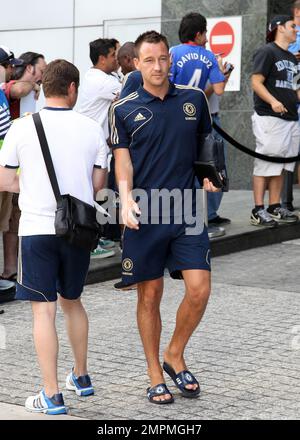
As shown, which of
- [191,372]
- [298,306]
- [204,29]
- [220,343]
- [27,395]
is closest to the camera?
[27,395]

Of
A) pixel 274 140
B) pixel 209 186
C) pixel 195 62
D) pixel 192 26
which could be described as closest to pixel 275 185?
pixel 274 140

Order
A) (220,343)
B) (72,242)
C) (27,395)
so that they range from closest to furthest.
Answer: (72,242) → (27,395) → (220,343)

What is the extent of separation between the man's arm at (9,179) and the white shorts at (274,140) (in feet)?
18.0

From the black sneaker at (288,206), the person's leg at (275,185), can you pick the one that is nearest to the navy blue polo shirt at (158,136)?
the person's leg at (275,185)

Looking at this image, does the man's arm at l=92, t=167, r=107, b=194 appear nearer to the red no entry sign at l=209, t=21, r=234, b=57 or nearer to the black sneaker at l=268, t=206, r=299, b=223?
the black sneaker at l=268, t=206, r=299, b=223

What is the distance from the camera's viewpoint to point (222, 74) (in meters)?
9.70

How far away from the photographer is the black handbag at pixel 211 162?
575 cm

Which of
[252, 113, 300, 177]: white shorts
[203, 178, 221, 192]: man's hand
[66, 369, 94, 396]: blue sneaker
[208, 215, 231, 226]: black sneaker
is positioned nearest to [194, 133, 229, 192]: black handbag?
[203, 178, 221, 192]: man's hand

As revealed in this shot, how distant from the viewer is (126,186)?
5.66m

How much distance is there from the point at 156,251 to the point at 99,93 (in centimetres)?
388

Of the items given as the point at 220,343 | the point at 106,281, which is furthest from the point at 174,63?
the point at 220,343

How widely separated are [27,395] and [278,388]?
1.43 metres

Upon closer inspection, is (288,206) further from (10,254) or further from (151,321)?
(151,321)

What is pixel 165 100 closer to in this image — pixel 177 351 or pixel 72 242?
pixel 72 242
